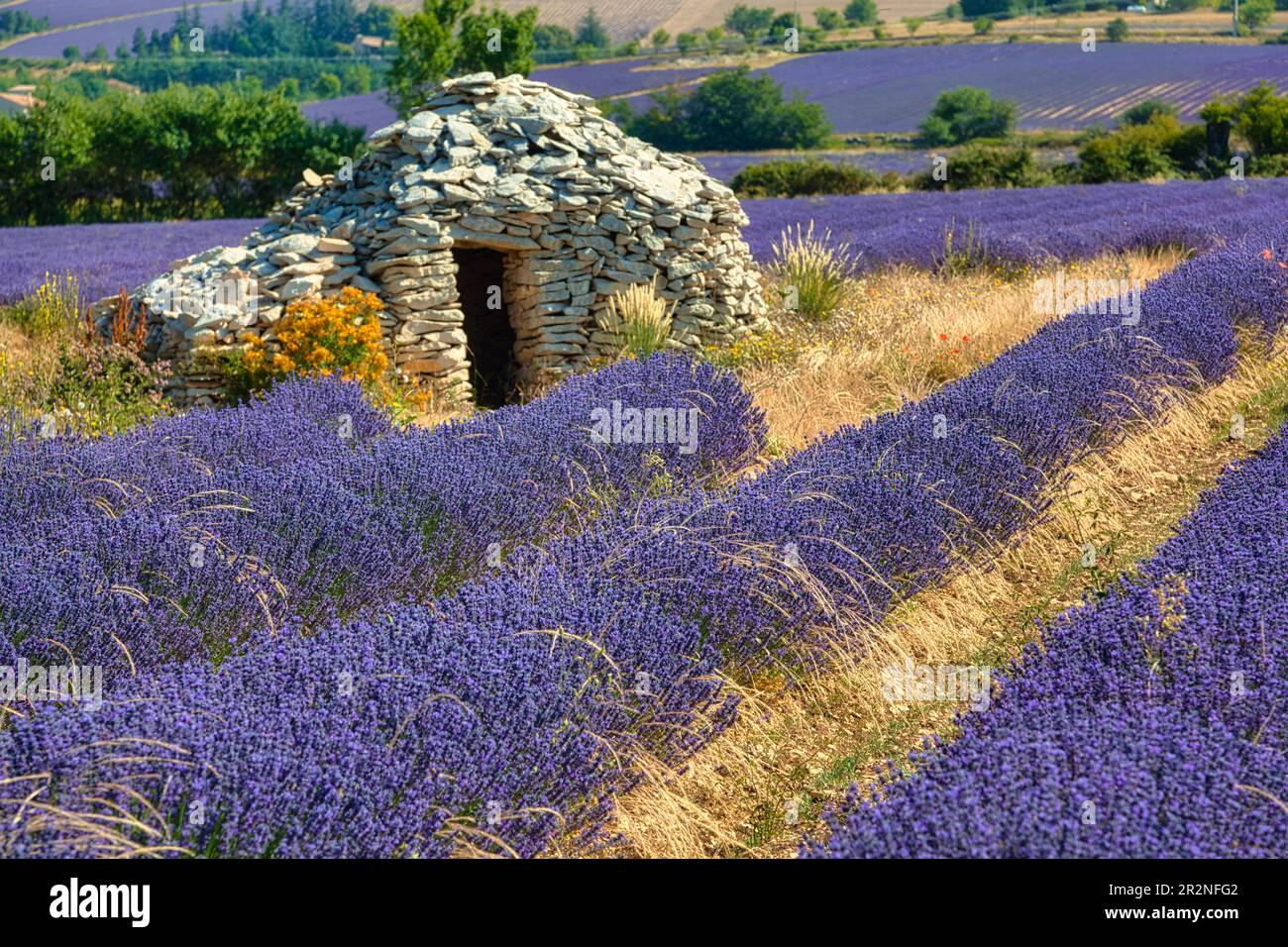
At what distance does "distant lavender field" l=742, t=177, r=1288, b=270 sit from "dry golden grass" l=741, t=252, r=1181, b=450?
1.24 meters

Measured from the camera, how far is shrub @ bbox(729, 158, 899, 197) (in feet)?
79.9

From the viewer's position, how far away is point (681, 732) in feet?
10.5

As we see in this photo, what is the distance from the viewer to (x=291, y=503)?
161 inches

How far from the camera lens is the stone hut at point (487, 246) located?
7.67 meters

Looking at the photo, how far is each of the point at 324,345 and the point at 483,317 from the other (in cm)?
244

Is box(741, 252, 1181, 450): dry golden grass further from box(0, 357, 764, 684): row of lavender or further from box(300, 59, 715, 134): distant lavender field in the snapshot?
box(300, 59, 715, 134): distant lavender field

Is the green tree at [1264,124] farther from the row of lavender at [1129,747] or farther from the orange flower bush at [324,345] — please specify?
the row of lavender at [1129,747]

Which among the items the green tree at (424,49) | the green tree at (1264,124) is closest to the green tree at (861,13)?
the green tree at (424,49)

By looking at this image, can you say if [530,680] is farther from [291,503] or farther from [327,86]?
[327,86]

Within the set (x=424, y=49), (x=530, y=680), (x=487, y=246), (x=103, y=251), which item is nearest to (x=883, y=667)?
(x=530, y=680)

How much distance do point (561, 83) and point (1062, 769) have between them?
50.9 meters

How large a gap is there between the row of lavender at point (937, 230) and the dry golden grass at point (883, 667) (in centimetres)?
626

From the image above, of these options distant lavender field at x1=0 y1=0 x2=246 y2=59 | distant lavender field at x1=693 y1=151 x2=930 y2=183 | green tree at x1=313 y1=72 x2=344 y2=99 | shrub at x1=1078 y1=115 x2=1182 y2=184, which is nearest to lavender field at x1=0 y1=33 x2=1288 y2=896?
shrub at x1=1078 y1=115 x2=1182 y2=184

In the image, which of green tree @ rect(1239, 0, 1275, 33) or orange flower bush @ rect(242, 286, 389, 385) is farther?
green tree @ rect(1239, 0, 1275, 33)
